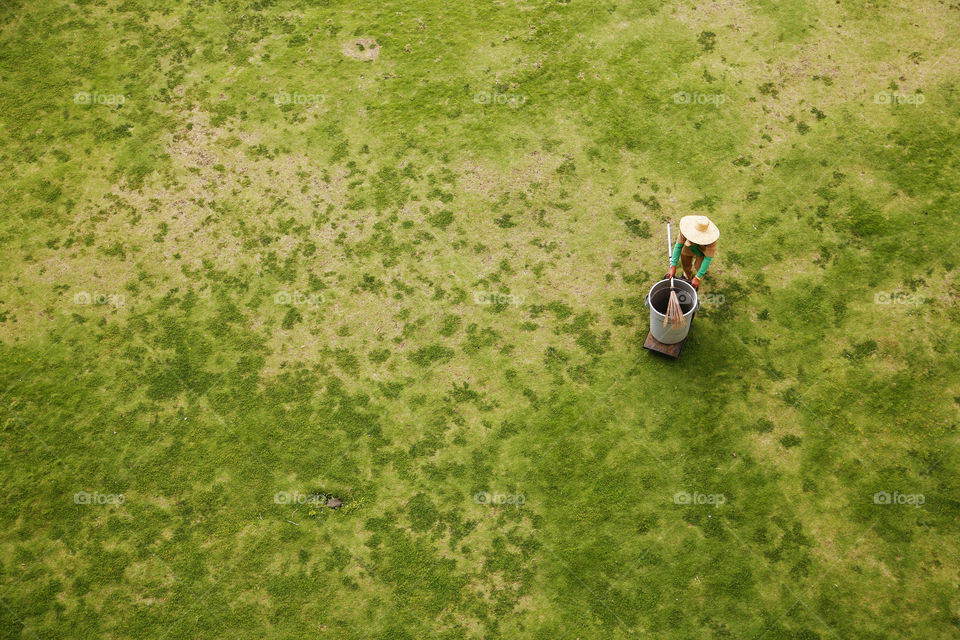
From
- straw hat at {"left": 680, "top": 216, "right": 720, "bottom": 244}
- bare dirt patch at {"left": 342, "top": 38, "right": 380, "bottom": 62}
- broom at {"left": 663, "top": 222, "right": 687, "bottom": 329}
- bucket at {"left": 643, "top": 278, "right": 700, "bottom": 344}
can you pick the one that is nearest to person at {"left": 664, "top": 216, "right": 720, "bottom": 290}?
straw hat at {"left": 680, "top": 216, "right": 720, "bottom": 244}

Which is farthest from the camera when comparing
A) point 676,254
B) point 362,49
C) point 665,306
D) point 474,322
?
point 362,49

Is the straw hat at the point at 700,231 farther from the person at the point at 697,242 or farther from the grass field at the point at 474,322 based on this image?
the grass field at the point at 474,322

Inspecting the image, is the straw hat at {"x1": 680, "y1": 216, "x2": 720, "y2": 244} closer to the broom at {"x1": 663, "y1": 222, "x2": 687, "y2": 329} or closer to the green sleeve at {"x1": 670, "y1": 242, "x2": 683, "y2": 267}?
the green sleeve at {"x1": 670, "y1": 242, "x2": 683, "y2": 267}

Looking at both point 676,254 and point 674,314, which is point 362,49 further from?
point 674,314

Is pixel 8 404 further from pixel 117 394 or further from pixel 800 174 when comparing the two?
pixel 800 174

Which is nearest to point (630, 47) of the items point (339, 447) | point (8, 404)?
point (339, 447)

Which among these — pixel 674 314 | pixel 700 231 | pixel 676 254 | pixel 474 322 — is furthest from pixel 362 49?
pixel 674 314

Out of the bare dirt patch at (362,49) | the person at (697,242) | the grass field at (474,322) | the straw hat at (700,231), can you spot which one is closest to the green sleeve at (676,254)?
the person at (697,242)
